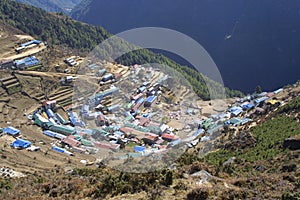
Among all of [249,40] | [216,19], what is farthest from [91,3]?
[249,40]

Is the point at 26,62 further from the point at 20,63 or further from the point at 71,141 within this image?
the point at 71,141

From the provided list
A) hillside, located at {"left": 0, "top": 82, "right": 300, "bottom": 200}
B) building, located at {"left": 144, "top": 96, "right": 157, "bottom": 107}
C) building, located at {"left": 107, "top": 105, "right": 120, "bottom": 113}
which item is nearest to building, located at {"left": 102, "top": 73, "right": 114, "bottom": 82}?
building, located at {"left": 107, "top": 105, "right": 120, "bottom": 113}

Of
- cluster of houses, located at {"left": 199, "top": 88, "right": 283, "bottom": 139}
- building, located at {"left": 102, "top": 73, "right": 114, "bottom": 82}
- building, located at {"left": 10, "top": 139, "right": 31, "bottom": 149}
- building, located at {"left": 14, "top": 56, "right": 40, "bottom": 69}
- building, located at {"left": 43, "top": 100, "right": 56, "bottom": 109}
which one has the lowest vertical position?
building, located at {"left": 10, "top": 139, "right": 31, "bottom": 149}

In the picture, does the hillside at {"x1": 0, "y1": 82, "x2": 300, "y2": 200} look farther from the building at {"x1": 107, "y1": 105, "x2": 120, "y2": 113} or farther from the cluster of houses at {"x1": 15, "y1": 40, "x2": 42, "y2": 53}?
the cluster of houses at {"x1": 15, "y1": 40, "x2": 42, "y2": 53}

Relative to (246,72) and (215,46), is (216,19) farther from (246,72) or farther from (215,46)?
(246,72)

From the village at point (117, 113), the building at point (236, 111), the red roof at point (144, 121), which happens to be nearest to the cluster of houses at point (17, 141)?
the village at point (117, 113)
